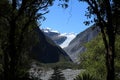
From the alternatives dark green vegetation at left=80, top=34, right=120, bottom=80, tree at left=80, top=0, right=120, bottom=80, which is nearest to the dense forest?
tree at left=80, top=0, right=120, bottom=80

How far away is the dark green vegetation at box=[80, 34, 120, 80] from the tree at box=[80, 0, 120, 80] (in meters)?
43.4

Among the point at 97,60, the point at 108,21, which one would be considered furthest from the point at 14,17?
the point at 97,60

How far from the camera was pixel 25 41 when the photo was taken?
141 ft

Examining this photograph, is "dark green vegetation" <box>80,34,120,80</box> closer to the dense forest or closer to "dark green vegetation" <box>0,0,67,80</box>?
the dense forest

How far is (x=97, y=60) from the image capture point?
75438mm

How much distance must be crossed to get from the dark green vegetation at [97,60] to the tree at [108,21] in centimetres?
4339

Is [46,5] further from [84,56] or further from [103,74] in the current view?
[84,56]

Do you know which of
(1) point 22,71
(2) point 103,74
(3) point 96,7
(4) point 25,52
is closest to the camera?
(3) point 96,7

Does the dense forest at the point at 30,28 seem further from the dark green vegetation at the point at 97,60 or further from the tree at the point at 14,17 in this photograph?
the dark green vegetation at the point at 97,60

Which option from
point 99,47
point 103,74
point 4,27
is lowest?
point 103,74

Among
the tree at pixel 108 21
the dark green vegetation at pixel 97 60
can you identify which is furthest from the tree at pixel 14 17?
the dark green vegetation at pixel 97 60

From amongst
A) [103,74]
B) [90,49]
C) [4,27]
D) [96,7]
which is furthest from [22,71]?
[90,49]

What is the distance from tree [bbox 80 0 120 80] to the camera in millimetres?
23500

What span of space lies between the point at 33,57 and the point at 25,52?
11.1ft
